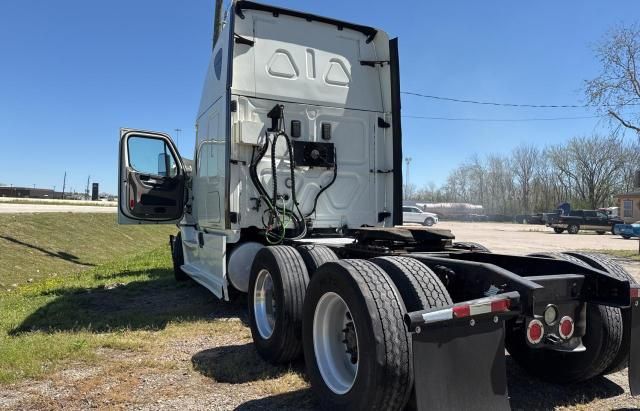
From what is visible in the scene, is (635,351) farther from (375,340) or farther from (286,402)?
(286,402)

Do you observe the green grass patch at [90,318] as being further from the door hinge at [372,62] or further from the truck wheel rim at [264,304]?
the door hinge at [372,62]

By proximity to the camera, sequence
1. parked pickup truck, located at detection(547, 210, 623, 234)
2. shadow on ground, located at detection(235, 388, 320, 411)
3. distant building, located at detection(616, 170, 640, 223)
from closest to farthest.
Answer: shadow on ground, located at detection(235, 388, 320, 411) < parked pickup truck, located at detection(547, 210, 623, 234) < distant building, located at detection(616, 170, 640, 223)

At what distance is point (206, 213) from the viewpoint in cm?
670

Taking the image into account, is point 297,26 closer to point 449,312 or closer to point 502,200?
point 449,312

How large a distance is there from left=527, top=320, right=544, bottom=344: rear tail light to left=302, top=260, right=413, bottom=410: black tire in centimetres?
73

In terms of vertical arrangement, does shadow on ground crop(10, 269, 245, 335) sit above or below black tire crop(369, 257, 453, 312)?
below

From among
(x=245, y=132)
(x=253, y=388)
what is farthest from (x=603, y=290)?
(x=245, y=132)

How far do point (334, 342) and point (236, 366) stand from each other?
121 centimetres

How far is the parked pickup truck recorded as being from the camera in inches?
1505

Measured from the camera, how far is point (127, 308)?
23.1 ft

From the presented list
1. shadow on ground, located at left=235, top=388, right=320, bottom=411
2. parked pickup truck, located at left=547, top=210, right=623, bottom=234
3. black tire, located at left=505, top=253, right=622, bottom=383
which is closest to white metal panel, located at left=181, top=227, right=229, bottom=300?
shadow on ground, located at left=235, top=388, right=320, bottom=411

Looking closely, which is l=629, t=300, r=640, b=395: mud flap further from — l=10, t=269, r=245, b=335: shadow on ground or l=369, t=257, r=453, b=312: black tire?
l=10, t=269, r=245, b=335: shadow on ground

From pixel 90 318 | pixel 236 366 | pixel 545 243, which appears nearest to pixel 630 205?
pixel 545 243

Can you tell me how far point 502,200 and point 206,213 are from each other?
82.3 metres
